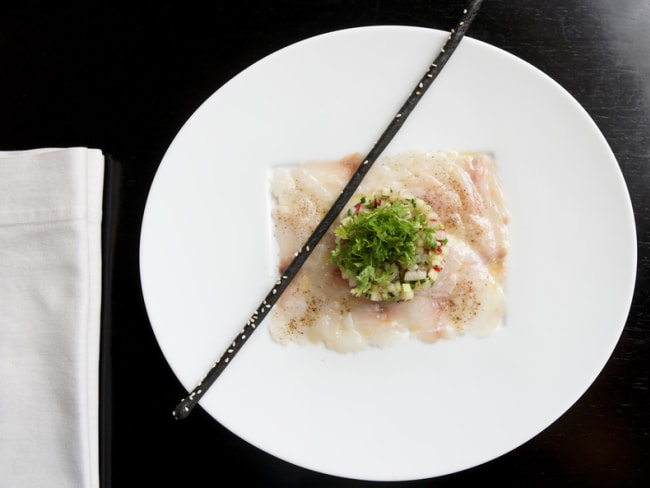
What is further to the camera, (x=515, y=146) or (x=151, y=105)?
(x=151, y=105)

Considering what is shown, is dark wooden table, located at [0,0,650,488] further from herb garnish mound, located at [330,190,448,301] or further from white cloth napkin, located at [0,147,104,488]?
herb garnish mound, located at [330,190,448,301]

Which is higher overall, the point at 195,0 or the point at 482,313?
the point at 195,0

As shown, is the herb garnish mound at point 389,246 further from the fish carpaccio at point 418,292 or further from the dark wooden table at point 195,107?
the dark wooden table at point 195,107

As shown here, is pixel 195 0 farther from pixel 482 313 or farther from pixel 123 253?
pixel 482 313

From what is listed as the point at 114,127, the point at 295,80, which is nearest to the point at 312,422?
the point at 295,80

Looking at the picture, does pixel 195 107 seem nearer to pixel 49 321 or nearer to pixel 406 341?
pixel 49 321

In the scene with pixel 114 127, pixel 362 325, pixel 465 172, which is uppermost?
pixel 114 127
